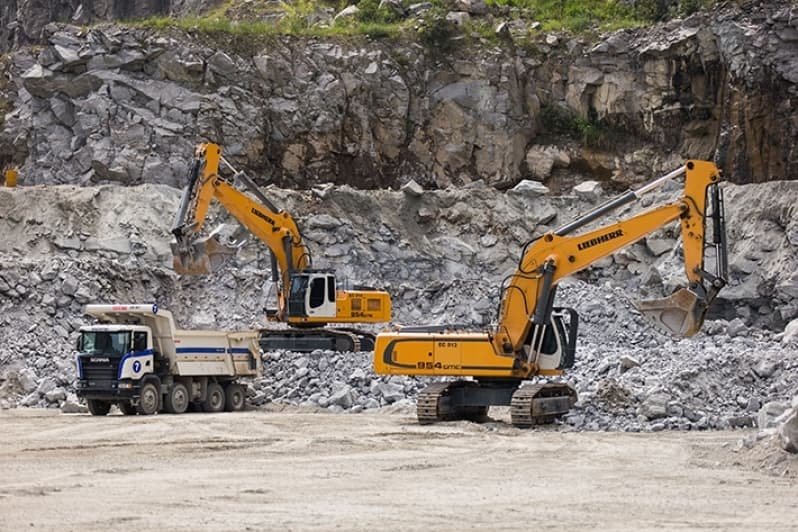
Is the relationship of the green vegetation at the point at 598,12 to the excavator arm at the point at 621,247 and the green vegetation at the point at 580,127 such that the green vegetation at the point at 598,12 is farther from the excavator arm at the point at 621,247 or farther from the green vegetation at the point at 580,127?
the excavator arm at the point at 621,247

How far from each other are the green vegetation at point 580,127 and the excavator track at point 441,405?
24.8 metres

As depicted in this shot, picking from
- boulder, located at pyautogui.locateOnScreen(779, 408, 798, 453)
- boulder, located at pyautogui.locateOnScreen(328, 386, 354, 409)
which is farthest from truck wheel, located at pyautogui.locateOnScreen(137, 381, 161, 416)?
boulder, located at pyautogui.locateOnScreen(779, 408, 798, 453)

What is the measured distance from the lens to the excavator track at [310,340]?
1113 inches

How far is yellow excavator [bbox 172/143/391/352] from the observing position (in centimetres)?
2630

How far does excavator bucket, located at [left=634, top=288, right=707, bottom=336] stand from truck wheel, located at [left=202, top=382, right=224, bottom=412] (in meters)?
8.71

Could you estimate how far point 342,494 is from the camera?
1216cm

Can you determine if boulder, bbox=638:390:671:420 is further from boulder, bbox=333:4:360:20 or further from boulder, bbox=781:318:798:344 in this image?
boulder, bbox=333:4:360:20

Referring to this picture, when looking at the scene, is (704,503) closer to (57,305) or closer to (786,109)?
(57,305)

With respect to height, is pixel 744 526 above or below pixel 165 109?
below

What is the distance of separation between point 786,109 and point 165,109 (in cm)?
1943

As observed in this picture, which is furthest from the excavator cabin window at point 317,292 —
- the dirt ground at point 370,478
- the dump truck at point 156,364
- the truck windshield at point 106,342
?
Result: the dirt ground at point 370,478

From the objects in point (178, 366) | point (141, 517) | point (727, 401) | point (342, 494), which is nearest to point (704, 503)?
point (342, 494)

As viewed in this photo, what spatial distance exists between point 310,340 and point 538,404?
10.7 m

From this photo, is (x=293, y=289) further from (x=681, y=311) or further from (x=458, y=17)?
(x=458, y=17)
